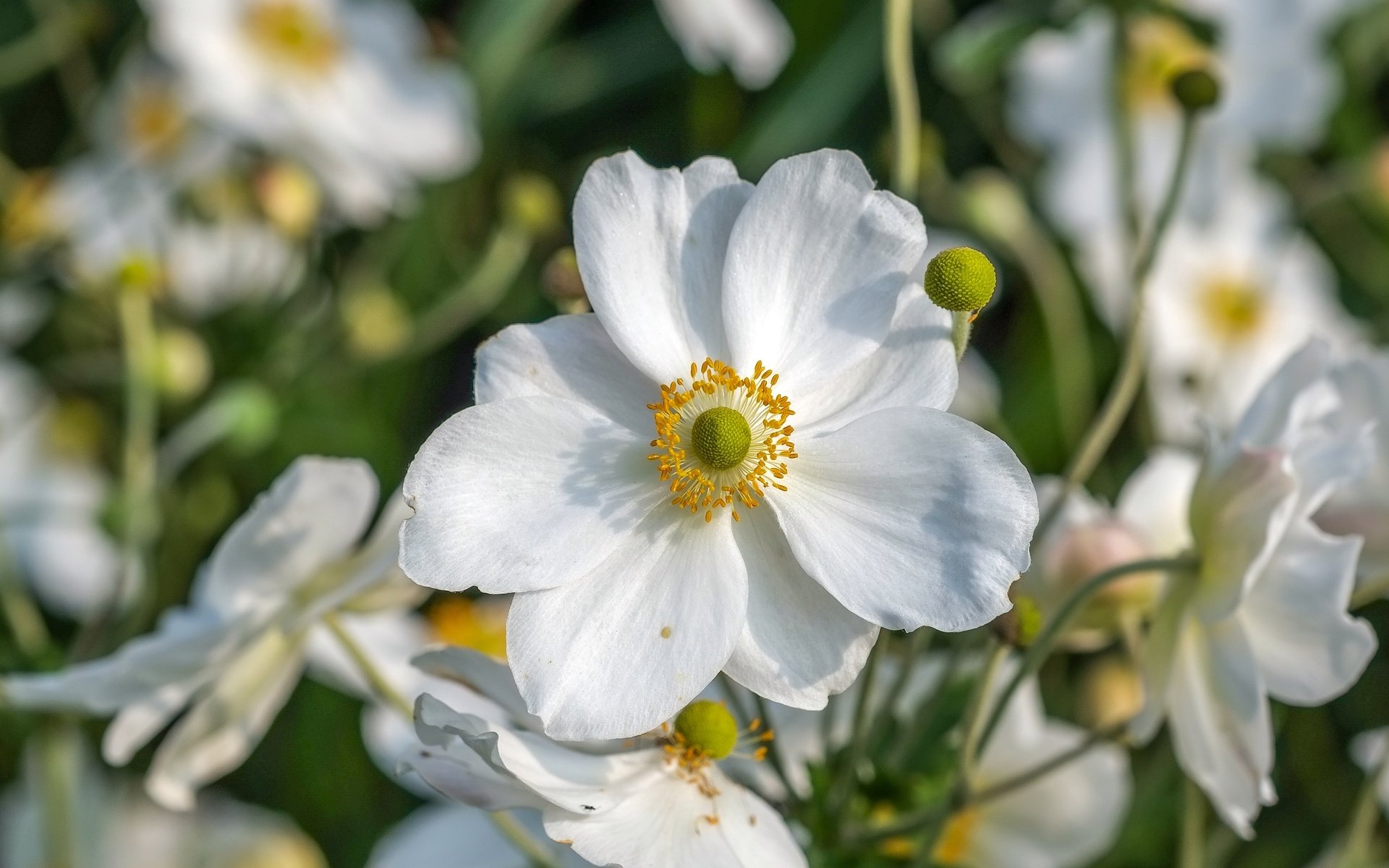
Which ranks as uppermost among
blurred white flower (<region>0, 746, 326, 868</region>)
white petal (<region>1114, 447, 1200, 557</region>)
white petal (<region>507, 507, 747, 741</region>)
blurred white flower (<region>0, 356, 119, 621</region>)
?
white petal (<region>507, 507, 747, 741</region>)

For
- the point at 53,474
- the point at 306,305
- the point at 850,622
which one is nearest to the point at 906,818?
the point at 850,622

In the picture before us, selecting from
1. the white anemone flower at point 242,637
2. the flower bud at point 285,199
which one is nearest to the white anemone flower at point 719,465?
the white anemone flower at point 242,637

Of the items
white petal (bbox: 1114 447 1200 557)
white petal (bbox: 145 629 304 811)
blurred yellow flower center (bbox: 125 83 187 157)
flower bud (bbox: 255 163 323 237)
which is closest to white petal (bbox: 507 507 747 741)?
white petal (bbox: 145 629 304 811)

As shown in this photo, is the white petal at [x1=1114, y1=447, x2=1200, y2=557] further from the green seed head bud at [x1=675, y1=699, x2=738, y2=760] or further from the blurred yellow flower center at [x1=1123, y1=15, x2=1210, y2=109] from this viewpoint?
the blurred yellow flower center at [x1=1123, y1=15, x2=1210, y2=109]

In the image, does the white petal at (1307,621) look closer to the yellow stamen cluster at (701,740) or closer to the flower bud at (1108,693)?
the yellow stamen cluster at (701,740)

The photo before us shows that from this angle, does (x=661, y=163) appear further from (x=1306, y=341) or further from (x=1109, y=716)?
(x=1306, y=341)

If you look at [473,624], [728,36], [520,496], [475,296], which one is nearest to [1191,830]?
[520,496]
